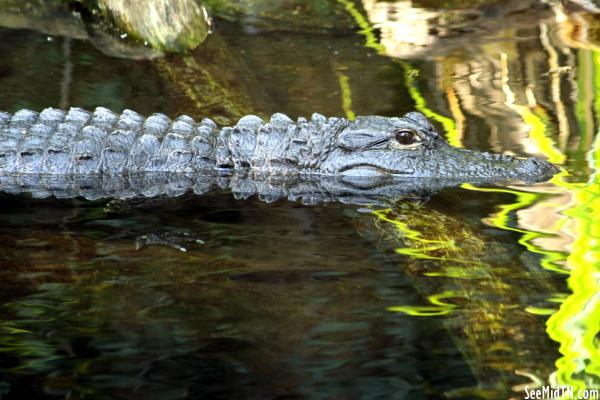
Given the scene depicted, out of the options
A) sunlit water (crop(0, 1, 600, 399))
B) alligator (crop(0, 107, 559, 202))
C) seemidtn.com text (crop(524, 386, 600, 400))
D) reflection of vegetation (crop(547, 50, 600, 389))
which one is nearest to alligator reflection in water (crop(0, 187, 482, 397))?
sunlit water (crop(0, 1, 600, 399))

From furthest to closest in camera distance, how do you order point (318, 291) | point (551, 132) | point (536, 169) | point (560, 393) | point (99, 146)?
1. point (551, 132)
2. point (99, 146)
3. point (536, 169)
4. point (318, 291)
5. point (560, 393)

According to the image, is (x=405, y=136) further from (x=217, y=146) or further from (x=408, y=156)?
(x=217, y=146)

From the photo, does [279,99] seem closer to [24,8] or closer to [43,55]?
[43,55]

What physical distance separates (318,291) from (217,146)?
248 cm

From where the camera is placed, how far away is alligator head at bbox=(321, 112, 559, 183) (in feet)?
18.0

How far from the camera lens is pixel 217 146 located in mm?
5941

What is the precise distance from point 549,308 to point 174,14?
19.2ft

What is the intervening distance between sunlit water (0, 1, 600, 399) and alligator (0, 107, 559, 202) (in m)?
0.54

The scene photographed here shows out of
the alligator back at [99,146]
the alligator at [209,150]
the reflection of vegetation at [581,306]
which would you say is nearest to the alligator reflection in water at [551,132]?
the reflection of vegetation at [581,306]

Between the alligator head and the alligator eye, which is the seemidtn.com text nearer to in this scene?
the alligator head

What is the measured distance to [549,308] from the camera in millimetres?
3412

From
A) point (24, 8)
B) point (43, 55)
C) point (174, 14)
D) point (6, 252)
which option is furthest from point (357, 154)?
point (24, 8)

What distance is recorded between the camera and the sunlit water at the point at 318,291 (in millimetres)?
2986

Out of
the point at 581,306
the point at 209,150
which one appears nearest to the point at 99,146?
the point at 209,150
